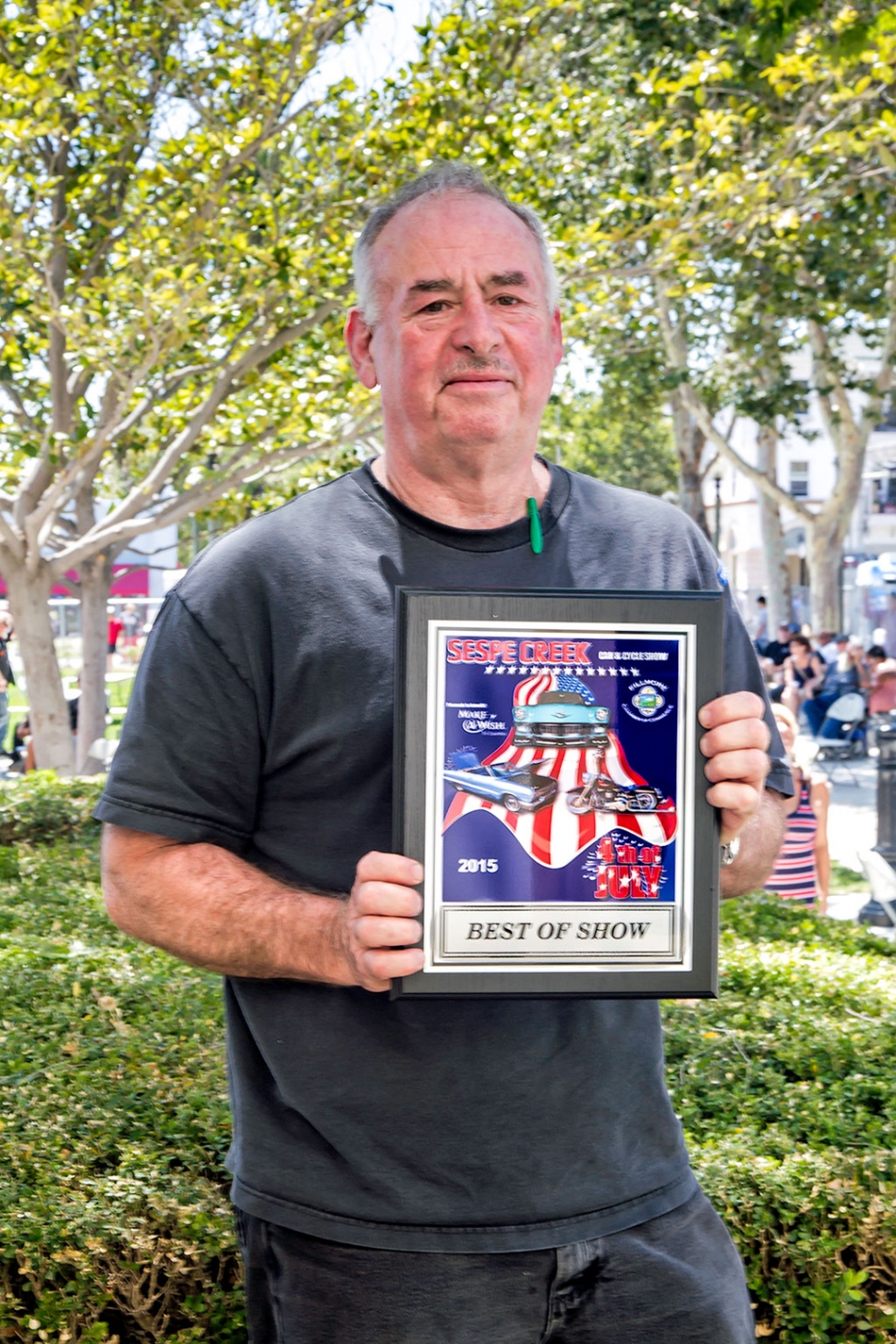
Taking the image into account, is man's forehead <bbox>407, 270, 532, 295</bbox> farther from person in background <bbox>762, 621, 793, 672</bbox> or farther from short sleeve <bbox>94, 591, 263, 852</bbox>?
person in background <bbox>762, 621, 793, 672</bbox>

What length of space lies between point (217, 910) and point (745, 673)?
35.7 inches

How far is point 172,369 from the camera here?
39.7 feet

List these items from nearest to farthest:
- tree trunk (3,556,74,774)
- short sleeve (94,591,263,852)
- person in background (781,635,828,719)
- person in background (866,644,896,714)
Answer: short sleeve (94,591,263,852), tree trunk (3,556,74,774), person in background (866,644,896,714), person in background (781,635,828,719)

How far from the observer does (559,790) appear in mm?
1959

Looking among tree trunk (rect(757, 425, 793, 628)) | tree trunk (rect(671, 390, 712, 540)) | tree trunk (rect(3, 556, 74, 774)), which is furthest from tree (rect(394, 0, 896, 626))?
tree trunk (rect(3, 556, 74, 774))

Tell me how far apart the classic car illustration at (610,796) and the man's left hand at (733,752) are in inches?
3.4

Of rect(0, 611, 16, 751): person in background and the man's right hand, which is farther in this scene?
rect(0, 611, 16, 751): person in background

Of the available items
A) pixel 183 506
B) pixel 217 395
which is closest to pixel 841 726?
pixel 183 506

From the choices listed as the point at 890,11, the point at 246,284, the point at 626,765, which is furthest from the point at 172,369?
the point at 626,765

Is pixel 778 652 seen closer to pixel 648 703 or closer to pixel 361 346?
pixel 361 346

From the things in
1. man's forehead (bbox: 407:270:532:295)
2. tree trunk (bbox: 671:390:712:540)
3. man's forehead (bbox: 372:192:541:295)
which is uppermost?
tree trunk (bbox: 671:390:712:540)

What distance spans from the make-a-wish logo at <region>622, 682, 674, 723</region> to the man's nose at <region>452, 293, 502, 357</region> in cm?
59

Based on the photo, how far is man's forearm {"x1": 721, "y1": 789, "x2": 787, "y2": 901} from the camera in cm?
225

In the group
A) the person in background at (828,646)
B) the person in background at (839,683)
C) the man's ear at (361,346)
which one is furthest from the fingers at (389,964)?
the person in background at (828,646)
